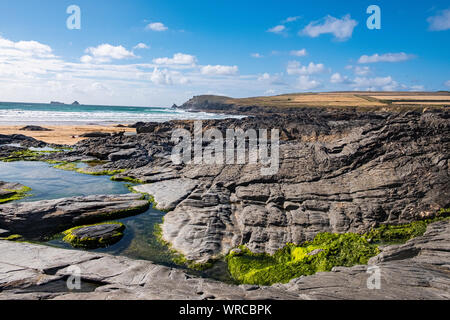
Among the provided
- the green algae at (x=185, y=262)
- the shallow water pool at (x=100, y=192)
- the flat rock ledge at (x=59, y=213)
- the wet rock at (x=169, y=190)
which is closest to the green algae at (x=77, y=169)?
the shallow water pool at (x=100, y=192)

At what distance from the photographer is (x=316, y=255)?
1627 centimetres

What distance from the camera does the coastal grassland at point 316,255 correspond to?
15.1 m

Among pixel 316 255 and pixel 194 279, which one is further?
pixel 316 255

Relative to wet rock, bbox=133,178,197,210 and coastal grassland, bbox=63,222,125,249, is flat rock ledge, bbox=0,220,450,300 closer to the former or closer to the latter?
coastal grassland, bbox=63,222,125,249

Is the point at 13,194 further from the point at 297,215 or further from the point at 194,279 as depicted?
the point at 297,215

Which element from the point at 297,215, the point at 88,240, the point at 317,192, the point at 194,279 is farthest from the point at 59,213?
the point at 317,192

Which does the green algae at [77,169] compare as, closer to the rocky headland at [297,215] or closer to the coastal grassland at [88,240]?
the rocky headland at [297,215]

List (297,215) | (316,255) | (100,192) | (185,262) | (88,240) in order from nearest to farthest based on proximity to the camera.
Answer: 1. (316,255)
2. (185,262)
3. (88,240)
4. (297,215)
5. (100,192)

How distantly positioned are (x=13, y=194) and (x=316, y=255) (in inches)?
1136

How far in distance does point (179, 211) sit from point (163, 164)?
49.9 feet

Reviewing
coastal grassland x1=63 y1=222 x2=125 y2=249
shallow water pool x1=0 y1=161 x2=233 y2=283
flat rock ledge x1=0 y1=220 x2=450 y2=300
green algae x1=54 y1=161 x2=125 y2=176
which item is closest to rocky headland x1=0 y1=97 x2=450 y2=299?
flat rock ledge x1=0 y1=220 x2=450 y2=300

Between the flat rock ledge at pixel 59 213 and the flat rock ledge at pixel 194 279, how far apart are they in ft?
10.6

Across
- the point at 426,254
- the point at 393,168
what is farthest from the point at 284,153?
the point at 426,254

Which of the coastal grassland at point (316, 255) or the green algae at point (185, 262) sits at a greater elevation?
the coastal grassland at point (316, 255)
